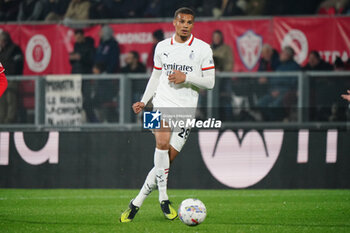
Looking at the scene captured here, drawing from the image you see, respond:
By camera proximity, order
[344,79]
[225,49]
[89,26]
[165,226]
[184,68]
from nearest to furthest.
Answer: [165,226] < [184,68] < [344,79] < [225,49] < [89,26]

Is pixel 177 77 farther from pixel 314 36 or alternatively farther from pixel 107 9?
pixel 107 9

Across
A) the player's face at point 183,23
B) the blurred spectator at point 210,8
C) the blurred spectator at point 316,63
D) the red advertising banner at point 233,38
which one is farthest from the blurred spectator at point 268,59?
the player's face at point 183,23

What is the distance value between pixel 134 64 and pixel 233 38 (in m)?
2.00

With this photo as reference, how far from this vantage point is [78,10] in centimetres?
1602

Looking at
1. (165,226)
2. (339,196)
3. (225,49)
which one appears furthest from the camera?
(225,49)

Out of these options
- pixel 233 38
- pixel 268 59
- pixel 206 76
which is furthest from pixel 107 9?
pixel 206 76

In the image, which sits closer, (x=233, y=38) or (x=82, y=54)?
(x=233, y=38)

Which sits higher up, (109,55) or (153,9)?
(153,9)

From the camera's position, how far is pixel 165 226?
25.2 feet

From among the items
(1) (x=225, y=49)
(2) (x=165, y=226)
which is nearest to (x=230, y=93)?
(1) (x=225, y=49)

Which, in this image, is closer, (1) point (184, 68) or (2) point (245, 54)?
(1) point (184, 68)

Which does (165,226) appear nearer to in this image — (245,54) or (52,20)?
(245,54)

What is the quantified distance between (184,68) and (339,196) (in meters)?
3.98

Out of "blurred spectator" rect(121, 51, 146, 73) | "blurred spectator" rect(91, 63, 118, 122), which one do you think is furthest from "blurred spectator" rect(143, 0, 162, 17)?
"blurred spectator" rect(91, 63, 118, 122)
